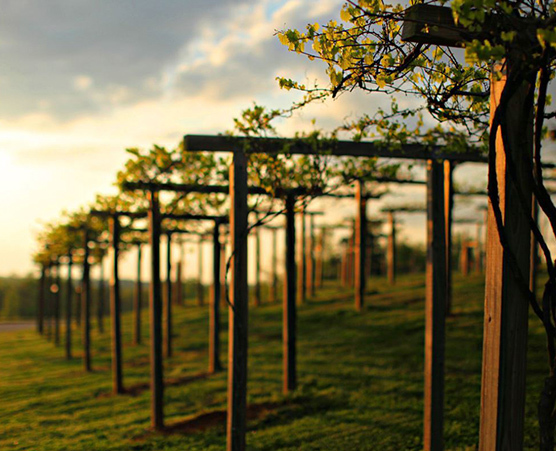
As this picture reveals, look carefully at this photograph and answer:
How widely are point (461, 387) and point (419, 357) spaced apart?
2.38m

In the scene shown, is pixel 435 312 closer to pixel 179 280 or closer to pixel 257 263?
pixel 257 263

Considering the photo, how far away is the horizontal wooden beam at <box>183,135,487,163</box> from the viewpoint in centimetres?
712

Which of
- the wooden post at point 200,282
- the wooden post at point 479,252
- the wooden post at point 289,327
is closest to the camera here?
the wooden post at point 289,327

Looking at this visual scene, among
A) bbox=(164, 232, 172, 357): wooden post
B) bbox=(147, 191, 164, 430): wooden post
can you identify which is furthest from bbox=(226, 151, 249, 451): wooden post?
bbox=(164, 232, 172, 357): wooden post

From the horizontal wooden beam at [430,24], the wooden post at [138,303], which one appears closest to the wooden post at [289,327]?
the horizontal wooden beam at [430,24]

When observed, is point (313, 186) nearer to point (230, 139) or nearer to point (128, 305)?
point (230, 139)

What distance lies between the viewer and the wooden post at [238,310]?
6.98 meters

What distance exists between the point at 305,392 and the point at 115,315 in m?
5.55

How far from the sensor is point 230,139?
7.14 metres

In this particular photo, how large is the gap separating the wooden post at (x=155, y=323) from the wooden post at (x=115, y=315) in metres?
3.65

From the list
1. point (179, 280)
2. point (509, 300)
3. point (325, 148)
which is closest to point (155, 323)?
point (325, 148)

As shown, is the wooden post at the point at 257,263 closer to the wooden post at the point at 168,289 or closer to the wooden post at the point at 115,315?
the wooden post at the point at 168,289

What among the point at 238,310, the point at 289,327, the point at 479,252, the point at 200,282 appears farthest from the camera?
the point at 200,282

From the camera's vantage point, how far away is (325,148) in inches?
307
